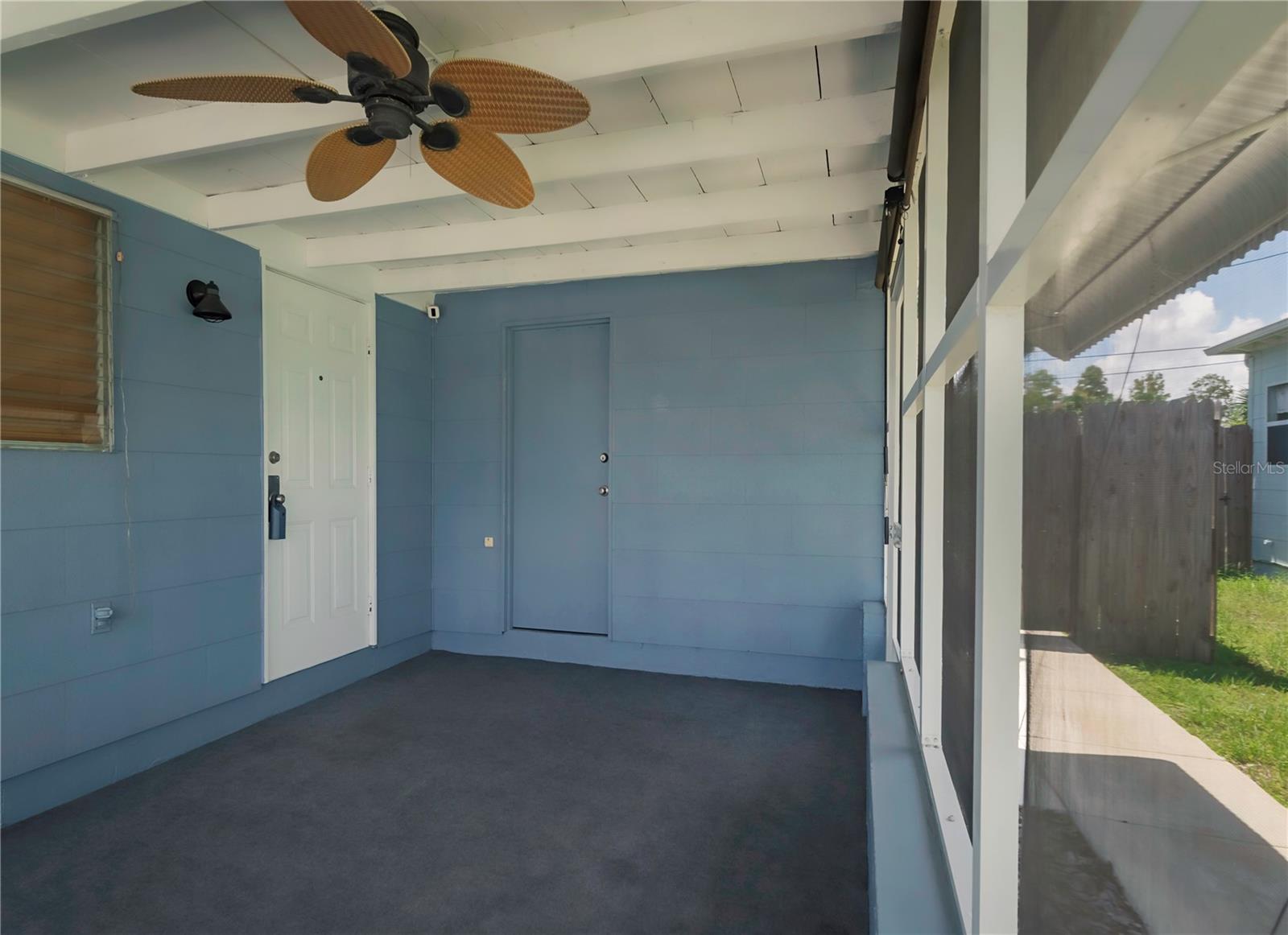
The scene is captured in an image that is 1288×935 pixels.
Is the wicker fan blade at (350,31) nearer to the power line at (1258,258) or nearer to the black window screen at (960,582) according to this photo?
the black window screen at (960,582)

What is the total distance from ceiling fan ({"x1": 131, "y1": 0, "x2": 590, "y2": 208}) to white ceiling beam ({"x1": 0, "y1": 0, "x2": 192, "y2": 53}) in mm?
236

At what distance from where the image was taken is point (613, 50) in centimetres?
212

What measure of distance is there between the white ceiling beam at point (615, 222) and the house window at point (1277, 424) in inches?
123

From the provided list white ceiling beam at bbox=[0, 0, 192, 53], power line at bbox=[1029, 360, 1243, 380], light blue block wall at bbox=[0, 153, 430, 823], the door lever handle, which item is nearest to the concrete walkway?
power line at bbox=[1029, 360, 1243, 380]

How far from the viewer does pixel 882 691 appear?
8.36 ft

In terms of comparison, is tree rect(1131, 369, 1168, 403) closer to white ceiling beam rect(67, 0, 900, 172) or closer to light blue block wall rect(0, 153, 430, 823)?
white ceiling beam rect(67, 0, 900, 172)

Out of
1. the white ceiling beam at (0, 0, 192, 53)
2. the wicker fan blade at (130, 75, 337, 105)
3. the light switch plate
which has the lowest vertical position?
the light switch plate

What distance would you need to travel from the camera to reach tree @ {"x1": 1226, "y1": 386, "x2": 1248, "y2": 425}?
0.40 metres

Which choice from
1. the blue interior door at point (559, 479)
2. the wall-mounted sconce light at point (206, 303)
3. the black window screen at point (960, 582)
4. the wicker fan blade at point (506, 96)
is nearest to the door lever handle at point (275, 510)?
the wall-mounted sconce light at point (206, 303)

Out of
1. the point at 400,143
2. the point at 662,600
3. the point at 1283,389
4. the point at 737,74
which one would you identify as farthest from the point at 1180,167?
the point at 662,600

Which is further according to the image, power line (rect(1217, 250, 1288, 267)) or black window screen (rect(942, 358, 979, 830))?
black window screen (rect(942, 358, 979, 830))

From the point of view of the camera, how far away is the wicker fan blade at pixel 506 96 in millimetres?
1648

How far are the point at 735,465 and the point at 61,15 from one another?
360 cm

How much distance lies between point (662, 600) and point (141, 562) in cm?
287
